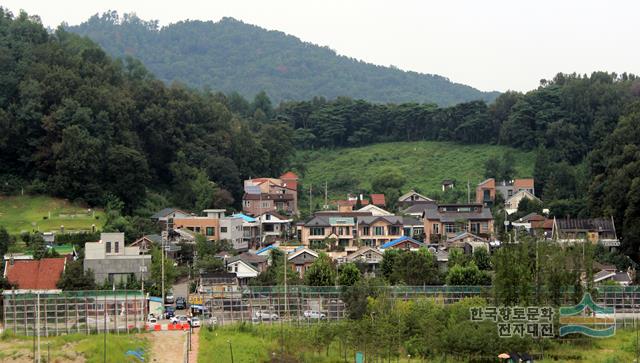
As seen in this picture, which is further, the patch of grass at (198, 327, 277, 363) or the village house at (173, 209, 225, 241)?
the village house at (173, 209, 225, 241)

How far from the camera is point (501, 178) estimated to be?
61.4 metres

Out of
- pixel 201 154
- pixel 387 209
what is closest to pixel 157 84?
pixel 201 154

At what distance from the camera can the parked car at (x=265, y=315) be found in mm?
30922

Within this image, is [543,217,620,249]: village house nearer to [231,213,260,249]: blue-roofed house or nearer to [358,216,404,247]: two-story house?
[358,216,404,247]: two-story house

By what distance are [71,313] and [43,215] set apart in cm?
2117

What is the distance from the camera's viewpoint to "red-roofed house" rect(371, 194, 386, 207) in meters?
55.6

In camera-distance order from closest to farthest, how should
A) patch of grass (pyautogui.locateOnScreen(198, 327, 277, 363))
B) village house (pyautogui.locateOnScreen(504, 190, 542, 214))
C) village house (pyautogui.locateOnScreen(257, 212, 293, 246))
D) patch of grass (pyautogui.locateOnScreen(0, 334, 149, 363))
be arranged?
1. patch of grass (pyautogui.locateOnScreen(0, 334, 149, 363))
2. patch of grass (pyautogui.locateOnScreen(198, 327, 277, 363))
3. village house (pyautogui.locateOnScreen(257, 212, 293, 246))
4. village house (pyautogui.locateOnScreen(504, 190, 542, 214))

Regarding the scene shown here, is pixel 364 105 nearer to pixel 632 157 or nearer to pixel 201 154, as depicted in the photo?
pixel 201 154

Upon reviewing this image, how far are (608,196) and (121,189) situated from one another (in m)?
24.4

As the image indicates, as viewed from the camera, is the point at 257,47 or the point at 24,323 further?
the point at 257,47

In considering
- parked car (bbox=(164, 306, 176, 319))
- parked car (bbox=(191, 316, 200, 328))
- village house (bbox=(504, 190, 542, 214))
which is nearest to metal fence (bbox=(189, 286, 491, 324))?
parked car (bbox=(191, 316, 200, 328))

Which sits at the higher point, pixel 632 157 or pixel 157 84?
pixel 157 84

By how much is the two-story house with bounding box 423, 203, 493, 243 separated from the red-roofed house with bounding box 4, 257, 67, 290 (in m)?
18.7

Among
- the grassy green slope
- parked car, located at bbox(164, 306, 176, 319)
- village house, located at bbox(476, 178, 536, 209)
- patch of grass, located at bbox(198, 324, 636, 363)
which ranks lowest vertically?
patch of grass, located at bbox(198, 324, 636, 363)
